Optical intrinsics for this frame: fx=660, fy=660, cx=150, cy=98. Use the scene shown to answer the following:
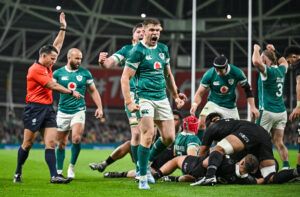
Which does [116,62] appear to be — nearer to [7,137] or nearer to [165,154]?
[165,154]

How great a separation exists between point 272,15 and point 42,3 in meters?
14.3

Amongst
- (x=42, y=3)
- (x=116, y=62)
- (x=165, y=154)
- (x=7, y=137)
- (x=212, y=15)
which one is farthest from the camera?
(x=212, y=15)

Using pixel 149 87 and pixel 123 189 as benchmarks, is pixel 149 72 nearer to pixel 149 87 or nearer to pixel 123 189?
pixel 149 87

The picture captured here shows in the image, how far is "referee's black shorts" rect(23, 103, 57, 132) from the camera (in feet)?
33.9

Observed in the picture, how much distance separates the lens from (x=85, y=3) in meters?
41.4

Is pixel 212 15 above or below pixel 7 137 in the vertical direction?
above

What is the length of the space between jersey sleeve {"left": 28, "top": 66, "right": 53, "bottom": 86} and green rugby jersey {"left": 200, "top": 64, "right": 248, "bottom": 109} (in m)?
3.41

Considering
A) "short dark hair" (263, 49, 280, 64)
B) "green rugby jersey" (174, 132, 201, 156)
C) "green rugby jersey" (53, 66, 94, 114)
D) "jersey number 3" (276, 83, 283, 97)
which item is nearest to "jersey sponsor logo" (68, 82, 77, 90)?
"green rugby jersey" (53, 66, 94, 114)

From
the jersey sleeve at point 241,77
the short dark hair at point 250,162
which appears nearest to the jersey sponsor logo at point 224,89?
the jersey sleeve at point 241,77

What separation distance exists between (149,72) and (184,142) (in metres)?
2.17

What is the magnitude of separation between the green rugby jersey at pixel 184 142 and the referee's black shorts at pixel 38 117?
2446mm

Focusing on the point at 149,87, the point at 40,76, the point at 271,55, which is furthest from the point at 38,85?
the point at 271,55

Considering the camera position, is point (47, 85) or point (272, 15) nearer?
point (47, 85)

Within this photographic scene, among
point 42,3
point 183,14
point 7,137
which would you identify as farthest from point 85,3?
point 7,137
